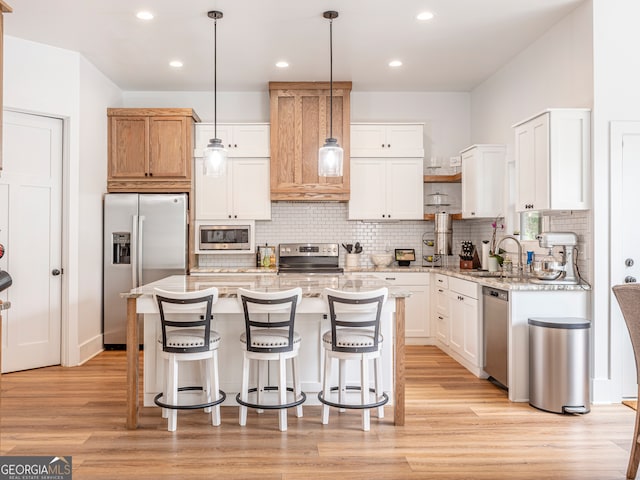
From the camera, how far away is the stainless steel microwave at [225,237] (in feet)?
19.9

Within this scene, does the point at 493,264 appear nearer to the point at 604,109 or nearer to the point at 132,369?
the point at 604,109

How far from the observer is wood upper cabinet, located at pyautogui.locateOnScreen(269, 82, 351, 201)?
5992 mm

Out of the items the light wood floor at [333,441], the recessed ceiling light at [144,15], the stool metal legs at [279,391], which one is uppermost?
the recessed ceiling light at [144,15]

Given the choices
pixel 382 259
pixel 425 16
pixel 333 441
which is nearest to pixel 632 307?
pixel 333 441

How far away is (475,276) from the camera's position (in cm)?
473

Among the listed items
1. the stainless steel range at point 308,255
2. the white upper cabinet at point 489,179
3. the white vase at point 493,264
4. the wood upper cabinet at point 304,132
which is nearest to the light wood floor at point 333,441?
the white vase at point 493,264

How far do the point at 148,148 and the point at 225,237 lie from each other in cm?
136

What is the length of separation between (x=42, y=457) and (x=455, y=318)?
12.3ft

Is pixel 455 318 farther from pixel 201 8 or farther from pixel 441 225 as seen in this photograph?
pixel 201 8

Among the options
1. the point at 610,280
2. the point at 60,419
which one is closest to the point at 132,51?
the point at 60,419

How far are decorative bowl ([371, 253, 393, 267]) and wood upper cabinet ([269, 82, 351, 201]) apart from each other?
90 centimetres

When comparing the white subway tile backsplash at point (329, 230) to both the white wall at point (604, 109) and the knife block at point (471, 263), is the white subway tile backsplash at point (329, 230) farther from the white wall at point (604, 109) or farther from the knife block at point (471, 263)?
the white wall at point (604, 109)

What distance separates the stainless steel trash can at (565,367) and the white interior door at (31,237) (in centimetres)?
444

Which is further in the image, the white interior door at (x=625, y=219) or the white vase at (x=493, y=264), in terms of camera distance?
the white vase at (x=493, y=264)
